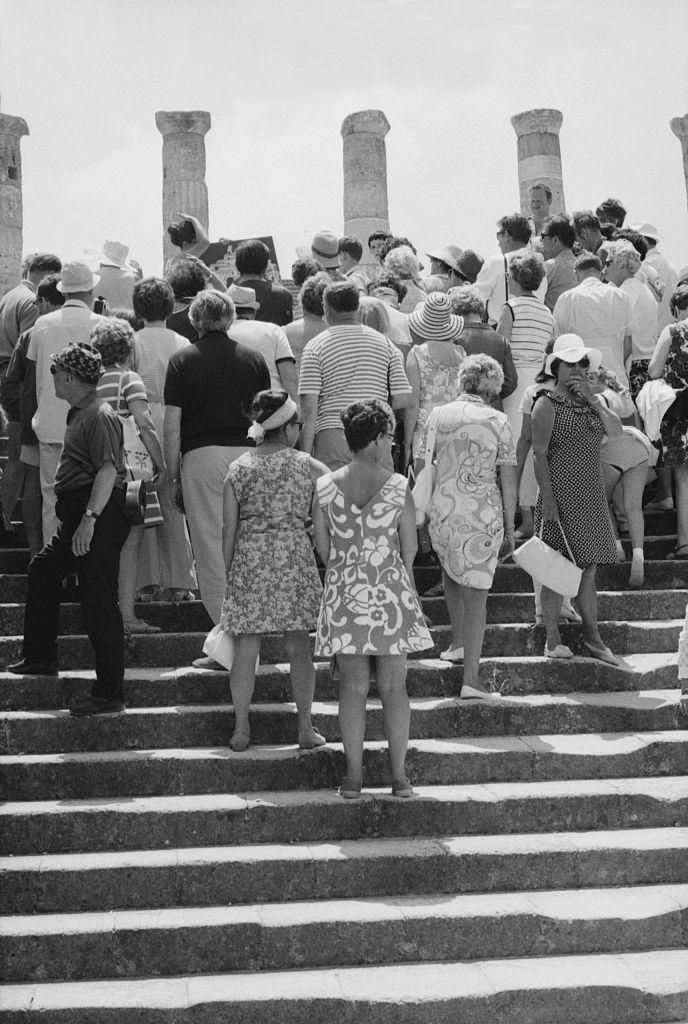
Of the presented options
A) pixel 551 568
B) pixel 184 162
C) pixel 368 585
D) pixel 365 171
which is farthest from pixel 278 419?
pixel 184 162

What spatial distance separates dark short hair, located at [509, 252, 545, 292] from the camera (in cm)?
955

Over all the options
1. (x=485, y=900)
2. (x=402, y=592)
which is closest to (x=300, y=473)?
(x=402, y=592)

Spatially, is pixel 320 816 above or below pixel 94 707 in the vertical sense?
below

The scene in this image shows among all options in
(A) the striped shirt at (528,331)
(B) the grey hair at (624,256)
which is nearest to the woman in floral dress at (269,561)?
(A) the striped shirt at (528,331)

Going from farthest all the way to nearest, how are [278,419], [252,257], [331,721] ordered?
1. [252,257]
2. [331,721]
3. [278,419]

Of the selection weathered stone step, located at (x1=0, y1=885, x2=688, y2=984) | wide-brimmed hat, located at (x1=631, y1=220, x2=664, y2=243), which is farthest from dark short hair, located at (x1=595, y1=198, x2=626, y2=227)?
weathered stone step, located at (x1=0, y1=885, x2=688, y2=984)

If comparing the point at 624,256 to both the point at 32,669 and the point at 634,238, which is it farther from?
the point at 32,669

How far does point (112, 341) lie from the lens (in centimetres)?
759

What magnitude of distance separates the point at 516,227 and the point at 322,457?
3.34 metres

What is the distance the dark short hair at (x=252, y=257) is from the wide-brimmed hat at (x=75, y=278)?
131 centimetres

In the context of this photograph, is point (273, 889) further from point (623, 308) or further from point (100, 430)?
point (623, 308)

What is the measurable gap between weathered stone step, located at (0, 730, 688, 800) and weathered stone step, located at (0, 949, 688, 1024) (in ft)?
3.67

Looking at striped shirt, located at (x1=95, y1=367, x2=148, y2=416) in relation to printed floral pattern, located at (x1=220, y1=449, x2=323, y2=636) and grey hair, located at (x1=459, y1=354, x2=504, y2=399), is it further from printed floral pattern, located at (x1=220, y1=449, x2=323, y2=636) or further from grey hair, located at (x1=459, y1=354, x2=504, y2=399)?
grey hair, located at (x1=459, y1=354, x2=504, y2=399)

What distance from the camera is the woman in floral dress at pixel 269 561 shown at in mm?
6621
